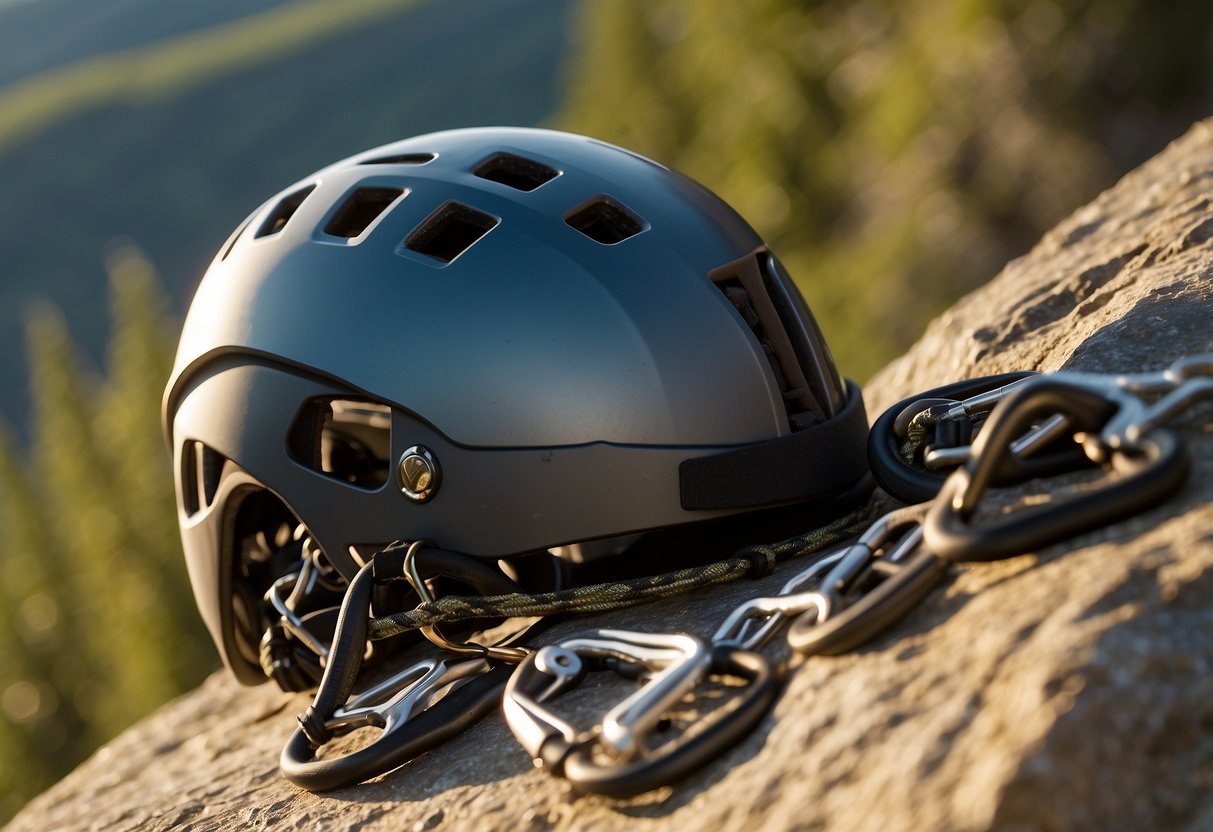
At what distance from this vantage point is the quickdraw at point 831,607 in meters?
2.30

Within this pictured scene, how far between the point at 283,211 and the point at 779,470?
1.80 meters

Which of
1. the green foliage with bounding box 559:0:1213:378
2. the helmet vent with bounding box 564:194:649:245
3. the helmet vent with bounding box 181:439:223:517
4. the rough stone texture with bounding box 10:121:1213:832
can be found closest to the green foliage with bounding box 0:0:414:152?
the green foliage with bounding box 559:0:1213:378

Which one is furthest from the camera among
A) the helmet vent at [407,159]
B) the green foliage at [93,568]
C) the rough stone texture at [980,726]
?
the green foliage at [93,568]

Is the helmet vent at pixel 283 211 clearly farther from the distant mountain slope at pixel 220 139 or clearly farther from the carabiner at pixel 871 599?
the distant mountain slope at pixel 220 139

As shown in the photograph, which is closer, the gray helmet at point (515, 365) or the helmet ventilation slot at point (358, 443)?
the gray helmet at point (515, 365)

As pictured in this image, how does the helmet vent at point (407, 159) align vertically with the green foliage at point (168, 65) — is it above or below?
below

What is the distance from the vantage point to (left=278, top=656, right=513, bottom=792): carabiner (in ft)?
9.61

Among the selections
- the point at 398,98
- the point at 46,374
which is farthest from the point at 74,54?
the point at 46,374

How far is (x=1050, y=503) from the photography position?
2.39 m

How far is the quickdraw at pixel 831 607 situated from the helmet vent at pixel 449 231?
0.94 meters

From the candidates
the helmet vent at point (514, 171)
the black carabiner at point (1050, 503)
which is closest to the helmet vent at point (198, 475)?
the helmet vent at point (514, 171)

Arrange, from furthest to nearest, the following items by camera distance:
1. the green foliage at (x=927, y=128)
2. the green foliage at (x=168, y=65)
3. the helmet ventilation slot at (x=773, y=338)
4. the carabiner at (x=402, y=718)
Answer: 1. the green foliage at (x=168, y=65)
2. the green foliage at (x=927, y=128)
3. the helmet ventilation slot at (x=773, y=338)
4. the carabiner at (x=402, y=718)

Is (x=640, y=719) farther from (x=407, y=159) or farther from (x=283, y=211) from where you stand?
(x=283, y=211)

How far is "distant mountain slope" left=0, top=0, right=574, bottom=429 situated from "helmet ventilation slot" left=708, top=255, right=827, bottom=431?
4147 inches
